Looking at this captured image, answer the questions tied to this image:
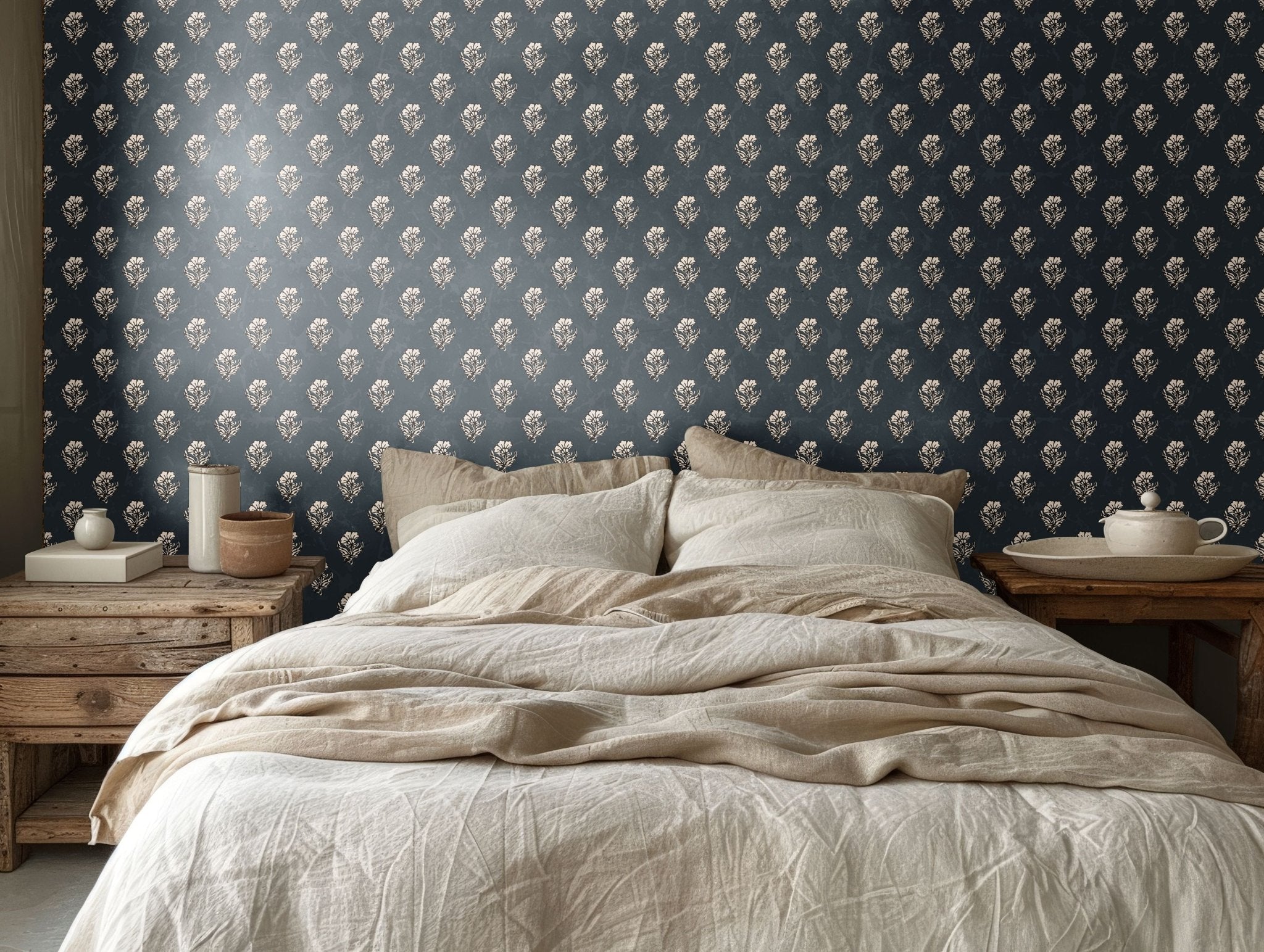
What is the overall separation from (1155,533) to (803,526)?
39.2 inches

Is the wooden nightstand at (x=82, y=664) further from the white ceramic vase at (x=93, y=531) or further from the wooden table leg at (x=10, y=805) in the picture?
the white ceramic vase at (x=93, y=531)

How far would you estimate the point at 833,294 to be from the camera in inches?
127

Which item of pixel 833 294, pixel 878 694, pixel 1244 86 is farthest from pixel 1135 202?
pixel 878 694

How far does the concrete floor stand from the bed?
2.53ft

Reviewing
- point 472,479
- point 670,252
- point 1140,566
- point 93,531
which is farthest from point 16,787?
→ point 1140,566

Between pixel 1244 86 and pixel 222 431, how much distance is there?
135 inches

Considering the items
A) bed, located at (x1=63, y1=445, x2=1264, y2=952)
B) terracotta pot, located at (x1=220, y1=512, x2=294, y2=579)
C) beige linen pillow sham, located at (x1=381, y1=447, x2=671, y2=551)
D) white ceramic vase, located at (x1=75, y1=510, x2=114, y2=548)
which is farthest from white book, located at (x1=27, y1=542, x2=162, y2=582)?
bed, located at (x1=63, y1=445, x2=1264, y2=952)

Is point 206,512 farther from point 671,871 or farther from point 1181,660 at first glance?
point 1181,660

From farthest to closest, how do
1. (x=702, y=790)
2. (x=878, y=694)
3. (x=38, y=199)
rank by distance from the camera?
(x=38, y=199), (x=878, y=694), (x=702, y=790)

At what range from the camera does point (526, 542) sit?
8.50ft

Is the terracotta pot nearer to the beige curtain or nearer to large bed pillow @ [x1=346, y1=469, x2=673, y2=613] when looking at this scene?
large bed pillow @ [x1=346, y1=469, x2=673, y2=613]

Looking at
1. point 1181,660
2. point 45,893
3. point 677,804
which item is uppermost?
point 677,804

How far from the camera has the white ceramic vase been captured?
2.79 metres

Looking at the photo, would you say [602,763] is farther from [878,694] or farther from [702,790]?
[878,694]
